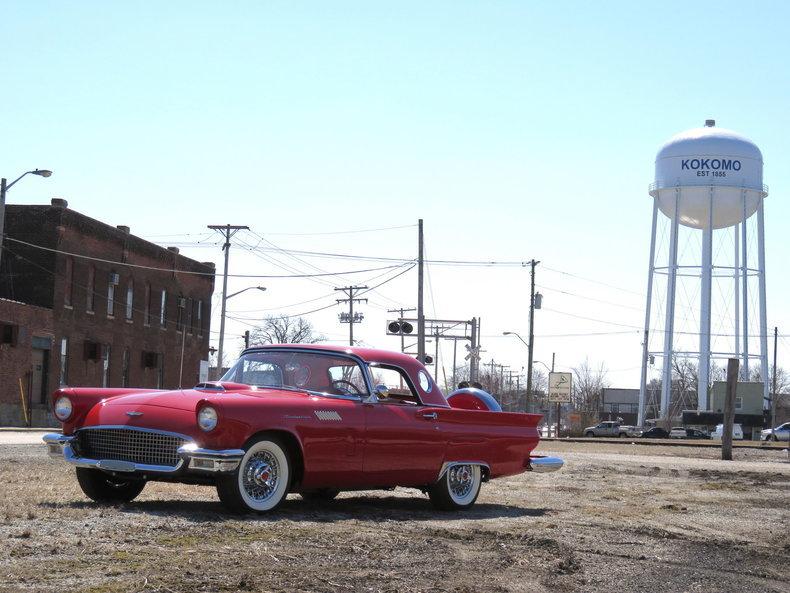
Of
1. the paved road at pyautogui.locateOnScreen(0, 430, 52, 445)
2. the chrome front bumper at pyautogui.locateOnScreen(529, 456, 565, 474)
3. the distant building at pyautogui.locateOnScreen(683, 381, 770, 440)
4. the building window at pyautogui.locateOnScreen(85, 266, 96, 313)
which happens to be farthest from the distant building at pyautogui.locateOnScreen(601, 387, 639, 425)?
the chrome front bumper at pyautogui.locateOnScreen(529, 456, 565, 474)

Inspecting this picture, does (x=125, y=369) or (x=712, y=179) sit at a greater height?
(x=712, y=179)

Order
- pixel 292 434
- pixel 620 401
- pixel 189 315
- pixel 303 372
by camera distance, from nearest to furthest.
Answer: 1. pixel 292 434
2. pixel 303 372
3. pixel 189 315
4. pixel 620 401

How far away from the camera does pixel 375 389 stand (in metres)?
11.8

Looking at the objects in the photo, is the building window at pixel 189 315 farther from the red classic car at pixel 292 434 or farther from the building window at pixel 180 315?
the red classic car at pixel 292 434

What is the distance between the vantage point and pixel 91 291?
56.9m

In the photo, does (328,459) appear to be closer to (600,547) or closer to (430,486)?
(430,486)

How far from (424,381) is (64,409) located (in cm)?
362

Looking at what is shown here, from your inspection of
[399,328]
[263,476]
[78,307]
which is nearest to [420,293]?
[399,328]

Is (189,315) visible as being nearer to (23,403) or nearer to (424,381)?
(23,403)

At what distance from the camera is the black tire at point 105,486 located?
11031mm

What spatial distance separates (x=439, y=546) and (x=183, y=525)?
1908mm

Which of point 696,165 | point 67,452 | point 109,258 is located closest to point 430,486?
point 67,452

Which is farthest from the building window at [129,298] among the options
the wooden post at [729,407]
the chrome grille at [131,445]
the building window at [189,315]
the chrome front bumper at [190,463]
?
the chrome front bumper at [190,463]

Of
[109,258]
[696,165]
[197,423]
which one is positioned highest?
[696,165]
